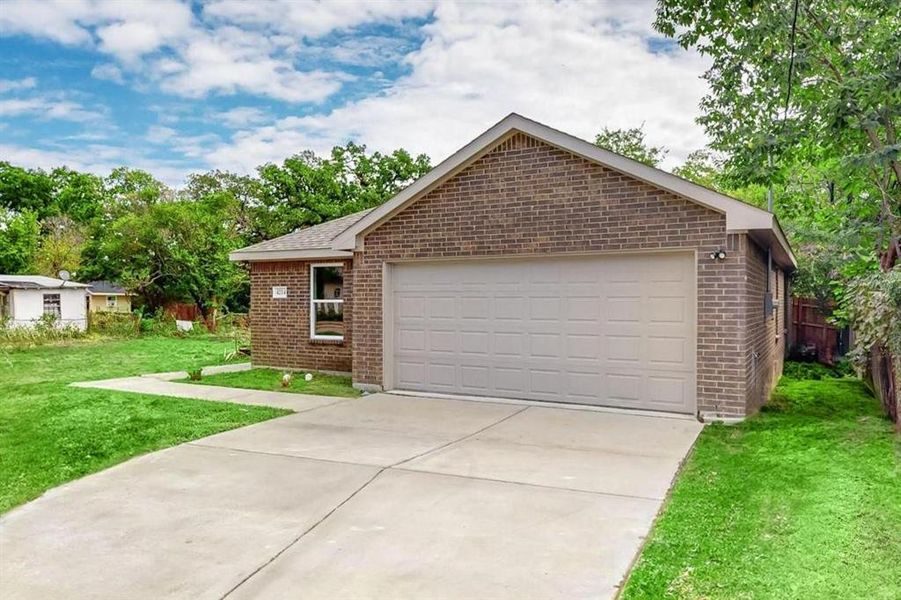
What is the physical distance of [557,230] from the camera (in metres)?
9.02

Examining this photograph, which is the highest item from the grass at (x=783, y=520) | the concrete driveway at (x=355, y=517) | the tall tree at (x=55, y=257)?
the tall tree at (x=55, y=257)

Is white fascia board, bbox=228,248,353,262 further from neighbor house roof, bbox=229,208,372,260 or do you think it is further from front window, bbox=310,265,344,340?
front window, bbox=310,265,344,340

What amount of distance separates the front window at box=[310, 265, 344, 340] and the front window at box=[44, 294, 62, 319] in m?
16.3

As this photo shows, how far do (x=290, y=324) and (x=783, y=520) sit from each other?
1068cm

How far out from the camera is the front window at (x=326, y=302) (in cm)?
1270

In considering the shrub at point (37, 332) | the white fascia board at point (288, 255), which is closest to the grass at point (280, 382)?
the white fascia board at point (288, 255)

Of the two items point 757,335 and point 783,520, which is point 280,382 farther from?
point 783,520

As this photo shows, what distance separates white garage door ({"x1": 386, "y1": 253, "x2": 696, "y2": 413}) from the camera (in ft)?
27.8

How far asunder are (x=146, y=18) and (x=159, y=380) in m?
6.91

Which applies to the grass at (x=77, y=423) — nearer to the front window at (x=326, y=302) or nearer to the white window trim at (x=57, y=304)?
the front window at (x=326, y=302)

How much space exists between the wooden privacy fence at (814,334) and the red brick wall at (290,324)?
12.2 m

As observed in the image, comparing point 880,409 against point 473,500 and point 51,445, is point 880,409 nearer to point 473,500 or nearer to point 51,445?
point 473,500

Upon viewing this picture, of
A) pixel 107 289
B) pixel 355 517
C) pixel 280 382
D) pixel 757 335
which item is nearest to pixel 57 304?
pixel 107 289

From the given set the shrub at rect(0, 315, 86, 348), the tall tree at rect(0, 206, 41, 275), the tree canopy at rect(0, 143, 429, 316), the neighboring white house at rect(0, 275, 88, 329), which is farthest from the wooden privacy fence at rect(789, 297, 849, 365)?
the tall tree at rect(0, 206, 41, 275)
